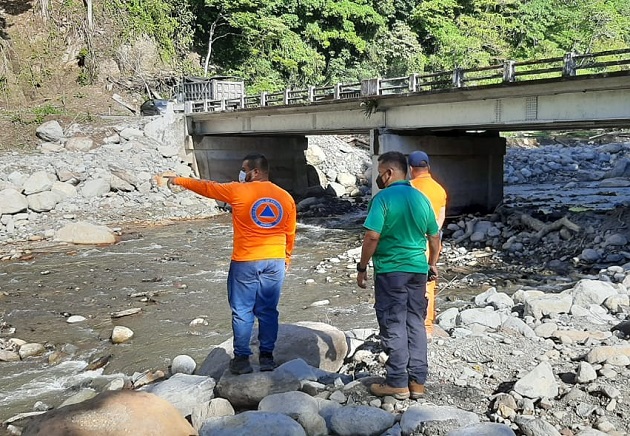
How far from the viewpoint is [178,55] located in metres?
40.9

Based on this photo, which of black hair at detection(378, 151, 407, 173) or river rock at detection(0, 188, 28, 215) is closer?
black hair at detection(378, 151, 407, 173)

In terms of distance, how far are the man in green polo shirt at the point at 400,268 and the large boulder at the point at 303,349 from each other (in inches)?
50.9

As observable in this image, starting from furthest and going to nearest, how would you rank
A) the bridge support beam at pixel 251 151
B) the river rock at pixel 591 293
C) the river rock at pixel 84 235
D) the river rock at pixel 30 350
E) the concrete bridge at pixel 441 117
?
the bridge support beam at pixel 251 151 → the river rock at pixel 84 235 → the concrete bridge at pixel 441 117 → the river rock at pixel 30 350 → the river rock at pixel 591 293

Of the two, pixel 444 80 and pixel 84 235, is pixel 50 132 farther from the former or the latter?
pixel 444 80

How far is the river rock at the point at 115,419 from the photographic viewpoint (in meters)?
4.07

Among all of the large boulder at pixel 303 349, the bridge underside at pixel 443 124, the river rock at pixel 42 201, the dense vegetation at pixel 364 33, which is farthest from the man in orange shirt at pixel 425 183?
the dense vegetation at pixel 364 33

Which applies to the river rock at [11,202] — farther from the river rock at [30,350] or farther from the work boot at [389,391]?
the work boot at [389,391]

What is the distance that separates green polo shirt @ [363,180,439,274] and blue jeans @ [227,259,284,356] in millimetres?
Answer: 1034

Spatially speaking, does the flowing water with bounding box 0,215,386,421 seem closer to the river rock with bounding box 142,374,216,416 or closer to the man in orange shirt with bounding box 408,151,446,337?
the river rock with bounding box 142,374,216,416

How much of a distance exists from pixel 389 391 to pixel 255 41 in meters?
40.1

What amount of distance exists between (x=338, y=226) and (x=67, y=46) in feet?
82.0

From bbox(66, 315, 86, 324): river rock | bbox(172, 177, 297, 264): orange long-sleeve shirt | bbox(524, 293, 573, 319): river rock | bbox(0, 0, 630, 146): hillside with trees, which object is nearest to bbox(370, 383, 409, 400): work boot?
bbox(172, 177, 297, 264): orange long-sleeve shirt

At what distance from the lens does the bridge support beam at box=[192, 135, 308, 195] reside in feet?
97.0

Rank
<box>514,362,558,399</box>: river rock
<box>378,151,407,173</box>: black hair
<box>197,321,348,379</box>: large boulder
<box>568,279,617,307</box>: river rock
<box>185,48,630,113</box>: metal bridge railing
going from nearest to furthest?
<box>514,362,558,399</box>: river rock, <box>378,151,407,173</box>: black hair, <box>197,321,348,379</box>: large boulder, <box>568,279,617,307</box>: river rock, <box>185,48,630,113</box>: metal bridge railing
